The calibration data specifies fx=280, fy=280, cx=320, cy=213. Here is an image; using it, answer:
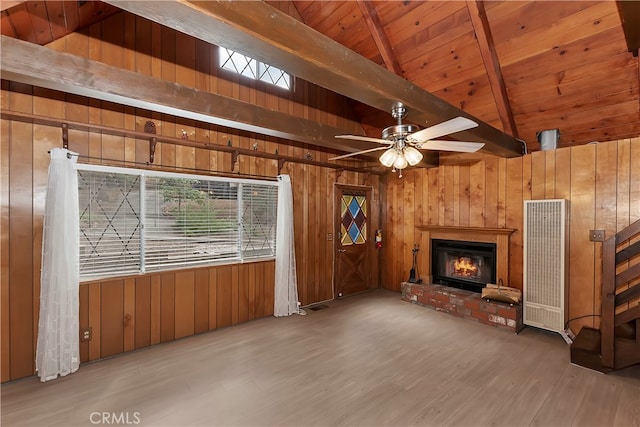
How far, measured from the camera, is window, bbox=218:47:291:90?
385 cm

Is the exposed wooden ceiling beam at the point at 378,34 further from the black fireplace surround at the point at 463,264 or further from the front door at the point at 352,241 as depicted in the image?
the black fireplace surround at the point at 463,264

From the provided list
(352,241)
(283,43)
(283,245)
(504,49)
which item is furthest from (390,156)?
(352,241)

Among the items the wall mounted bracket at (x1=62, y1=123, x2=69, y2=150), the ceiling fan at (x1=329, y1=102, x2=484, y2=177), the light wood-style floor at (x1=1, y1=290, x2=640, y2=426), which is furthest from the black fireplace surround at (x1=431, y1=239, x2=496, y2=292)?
the wall mounted bracket at (x1=62, y1=123, x2=69, y2=150)

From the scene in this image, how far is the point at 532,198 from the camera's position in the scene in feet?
13.0

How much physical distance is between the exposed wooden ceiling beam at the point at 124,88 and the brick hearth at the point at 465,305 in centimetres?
326

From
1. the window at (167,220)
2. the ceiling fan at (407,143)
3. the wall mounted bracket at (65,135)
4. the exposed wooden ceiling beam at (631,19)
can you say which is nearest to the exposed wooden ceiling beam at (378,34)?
the ceiling fan at (407,143)

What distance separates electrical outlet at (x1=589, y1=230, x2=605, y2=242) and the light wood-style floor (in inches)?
51.4

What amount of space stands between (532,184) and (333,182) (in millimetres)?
2982

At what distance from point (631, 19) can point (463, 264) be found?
3.62m

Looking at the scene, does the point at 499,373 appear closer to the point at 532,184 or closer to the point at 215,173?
the point at 532,184

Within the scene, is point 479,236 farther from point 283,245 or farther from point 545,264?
point 283,245

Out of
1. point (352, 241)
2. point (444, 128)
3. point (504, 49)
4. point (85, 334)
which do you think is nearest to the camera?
point (444, 128)

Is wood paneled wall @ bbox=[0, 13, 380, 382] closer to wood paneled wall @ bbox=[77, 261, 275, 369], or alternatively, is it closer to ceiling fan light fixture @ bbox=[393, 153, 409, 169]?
wood paneled wall @ bbox=[77, 261, 275, 369]

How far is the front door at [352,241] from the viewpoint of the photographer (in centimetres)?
519
